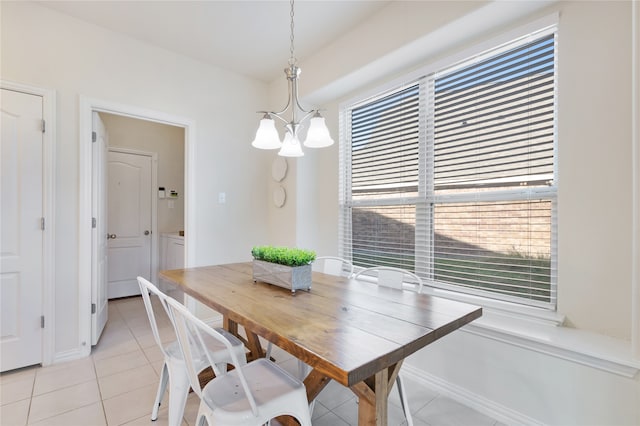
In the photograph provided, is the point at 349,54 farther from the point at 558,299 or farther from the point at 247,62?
the point at 558,299

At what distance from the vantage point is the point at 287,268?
5.36 ft

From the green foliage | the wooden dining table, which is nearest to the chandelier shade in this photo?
the green foliage

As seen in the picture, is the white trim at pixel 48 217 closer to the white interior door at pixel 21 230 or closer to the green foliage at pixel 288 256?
the white interior door at pixel 21 230

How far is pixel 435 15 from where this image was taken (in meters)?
1.99

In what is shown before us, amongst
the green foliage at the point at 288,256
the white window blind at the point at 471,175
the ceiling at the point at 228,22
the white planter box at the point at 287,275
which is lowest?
the white planter box at the point at 287,275

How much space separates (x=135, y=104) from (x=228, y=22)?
1.12m

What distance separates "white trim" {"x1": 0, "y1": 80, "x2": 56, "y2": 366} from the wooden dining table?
134 cm

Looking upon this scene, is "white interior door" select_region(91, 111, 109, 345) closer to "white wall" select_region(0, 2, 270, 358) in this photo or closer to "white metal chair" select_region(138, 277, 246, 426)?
"white wall" select_region(0, 2, 270, 358)

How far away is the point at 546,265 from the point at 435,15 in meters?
1.75

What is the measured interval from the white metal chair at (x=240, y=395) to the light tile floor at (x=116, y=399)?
67 centimetres

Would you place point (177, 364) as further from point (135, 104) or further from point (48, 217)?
point (135, 104)

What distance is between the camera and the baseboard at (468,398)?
5.41ft

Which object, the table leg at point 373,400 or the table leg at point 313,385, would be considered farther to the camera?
the table leg at point 313,385

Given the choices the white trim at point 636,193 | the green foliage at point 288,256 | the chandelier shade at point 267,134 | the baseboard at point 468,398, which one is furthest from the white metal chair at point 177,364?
the white trim at point 636,193
